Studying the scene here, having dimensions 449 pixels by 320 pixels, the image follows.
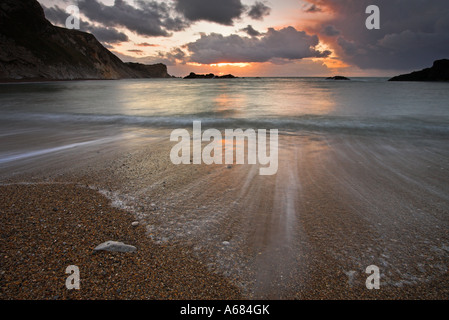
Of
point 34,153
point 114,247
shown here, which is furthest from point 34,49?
point 114,247

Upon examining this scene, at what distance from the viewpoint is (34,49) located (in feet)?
274

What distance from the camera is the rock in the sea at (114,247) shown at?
2275mm

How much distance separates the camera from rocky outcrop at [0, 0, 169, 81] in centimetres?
7388

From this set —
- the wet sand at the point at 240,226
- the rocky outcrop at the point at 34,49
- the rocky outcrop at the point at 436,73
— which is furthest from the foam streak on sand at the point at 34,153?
the rocky outcrop at the point at 436,73

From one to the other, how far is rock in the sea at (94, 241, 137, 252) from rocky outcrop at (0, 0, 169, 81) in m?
94.7

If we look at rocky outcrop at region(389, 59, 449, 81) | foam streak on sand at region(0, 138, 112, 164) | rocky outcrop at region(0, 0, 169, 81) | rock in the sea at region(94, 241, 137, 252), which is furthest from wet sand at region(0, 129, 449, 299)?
rocky outcrop at region(389, 59, 449, 81)

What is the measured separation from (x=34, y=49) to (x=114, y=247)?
11252 centimetres

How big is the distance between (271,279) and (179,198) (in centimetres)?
181

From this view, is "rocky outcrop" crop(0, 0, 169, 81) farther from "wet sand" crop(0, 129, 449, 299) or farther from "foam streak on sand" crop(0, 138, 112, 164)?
"wet sand" crop(0, 129, 449, 299)

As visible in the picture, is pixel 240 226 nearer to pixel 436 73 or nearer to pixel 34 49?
pixel 34 49

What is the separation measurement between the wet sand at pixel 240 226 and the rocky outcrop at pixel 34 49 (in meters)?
93.1

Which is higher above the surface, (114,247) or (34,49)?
(34,49)

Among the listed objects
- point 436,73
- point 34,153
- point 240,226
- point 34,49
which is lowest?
point 240,226
